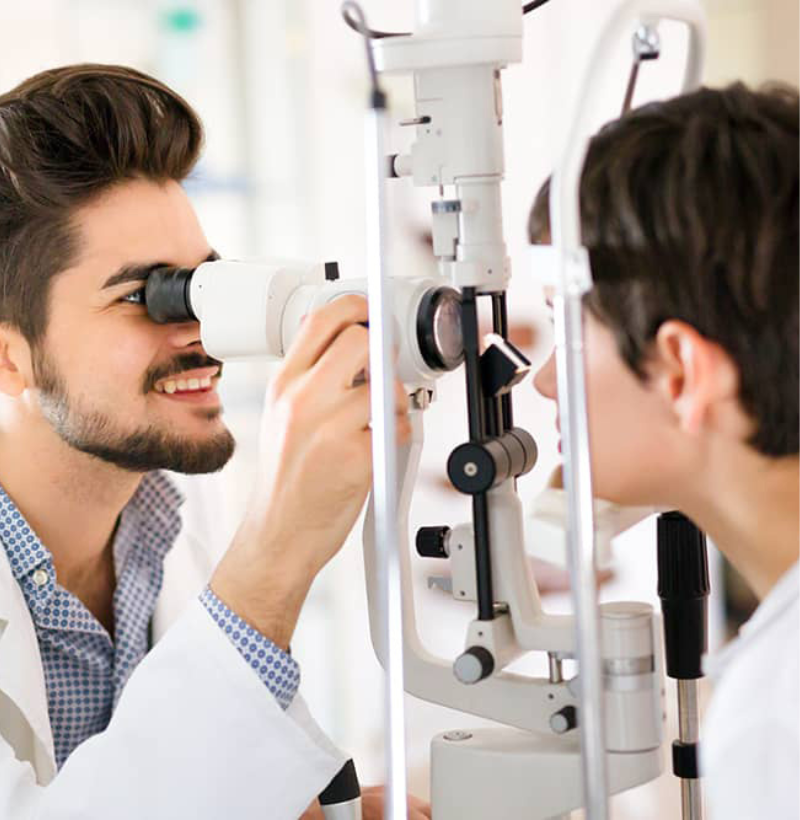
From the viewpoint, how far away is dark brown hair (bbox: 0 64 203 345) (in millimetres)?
1448

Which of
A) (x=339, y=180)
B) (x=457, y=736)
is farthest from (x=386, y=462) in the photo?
(x=339, y=180)

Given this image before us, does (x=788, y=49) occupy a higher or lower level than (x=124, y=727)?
higher

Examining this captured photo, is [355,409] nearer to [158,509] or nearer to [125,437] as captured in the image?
[125,437]

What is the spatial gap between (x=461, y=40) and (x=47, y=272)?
27.2 inches

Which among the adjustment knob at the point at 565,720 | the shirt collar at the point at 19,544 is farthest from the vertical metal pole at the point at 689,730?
the shirt collar at the point at 19,544

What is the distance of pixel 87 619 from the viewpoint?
146 centimetres

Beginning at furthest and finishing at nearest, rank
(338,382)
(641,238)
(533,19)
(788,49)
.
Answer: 1. (788,49)
2. (533,19)
3. (338,382)
4. (641,238)

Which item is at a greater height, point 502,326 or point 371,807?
point 502,326

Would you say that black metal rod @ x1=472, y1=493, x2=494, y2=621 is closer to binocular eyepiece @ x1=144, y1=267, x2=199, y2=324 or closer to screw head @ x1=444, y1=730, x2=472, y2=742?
screw head @ x1=444, y1=730, x2=472, y2=742

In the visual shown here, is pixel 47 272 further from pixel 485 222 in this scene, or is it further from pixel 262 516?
pixel 485 222

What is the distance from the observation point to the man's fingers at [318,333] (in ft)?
3.46

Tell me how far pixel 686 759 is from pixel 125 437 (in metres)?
0.73

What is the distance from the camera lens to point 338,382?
104 cm

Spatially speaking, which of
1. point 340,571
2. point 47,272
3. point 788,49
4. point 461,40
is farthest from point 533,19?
point 461,40
